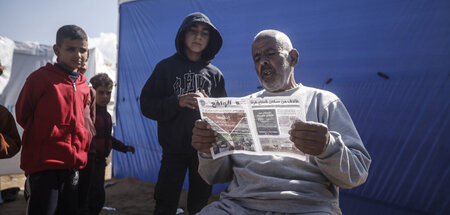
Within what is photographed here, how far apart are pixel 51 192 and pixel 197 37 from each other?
5.09 ft

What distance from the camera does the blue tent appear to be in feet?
8.43

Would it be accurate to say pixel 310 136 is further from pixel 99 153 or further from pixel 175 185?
pixel 99 153

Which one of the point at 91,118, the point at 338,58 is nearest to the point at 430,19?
the point at 338,58

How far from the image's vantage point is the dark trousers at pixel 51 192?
178 centimetres

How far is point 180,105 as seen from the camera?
2.05m

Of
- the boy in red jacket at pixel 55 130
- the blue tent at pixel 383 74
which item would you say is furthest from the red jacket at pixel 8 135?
the blue tent at pixel 383 74

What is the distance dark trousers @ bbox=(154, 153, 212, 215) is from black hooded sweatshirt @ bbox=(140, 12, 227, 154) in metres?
0.08

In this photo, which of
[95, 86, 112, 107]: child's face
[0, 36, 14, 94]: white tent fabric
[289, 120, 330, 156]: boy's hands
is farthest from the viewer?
[0, 36, 14, 94]: white tent fabric

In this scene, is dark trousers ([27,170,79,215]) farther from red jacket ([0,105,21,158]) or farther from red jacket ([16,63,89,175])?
red jacket ([0,105,21,158])

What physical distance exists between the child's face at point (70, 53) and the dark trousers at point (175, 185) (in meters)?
0.97

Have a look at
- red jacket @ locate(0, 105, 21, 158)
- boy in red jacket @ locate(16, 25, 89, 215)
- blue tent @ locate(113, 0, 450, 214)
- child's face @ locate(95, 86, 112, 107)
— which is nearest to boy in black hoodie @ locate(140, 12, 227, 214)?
boy in red jacket @ locate(16, 25, 89, 215)

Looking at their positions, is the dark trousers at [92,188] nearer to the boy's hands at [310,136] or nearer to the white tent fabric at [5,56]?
the boy's hands at [310,136]

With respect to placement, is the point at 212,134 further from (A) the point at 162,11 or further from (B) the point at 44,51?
(B) the point at 44,51

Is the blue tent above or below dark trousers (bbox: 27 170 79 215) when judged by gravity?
above
